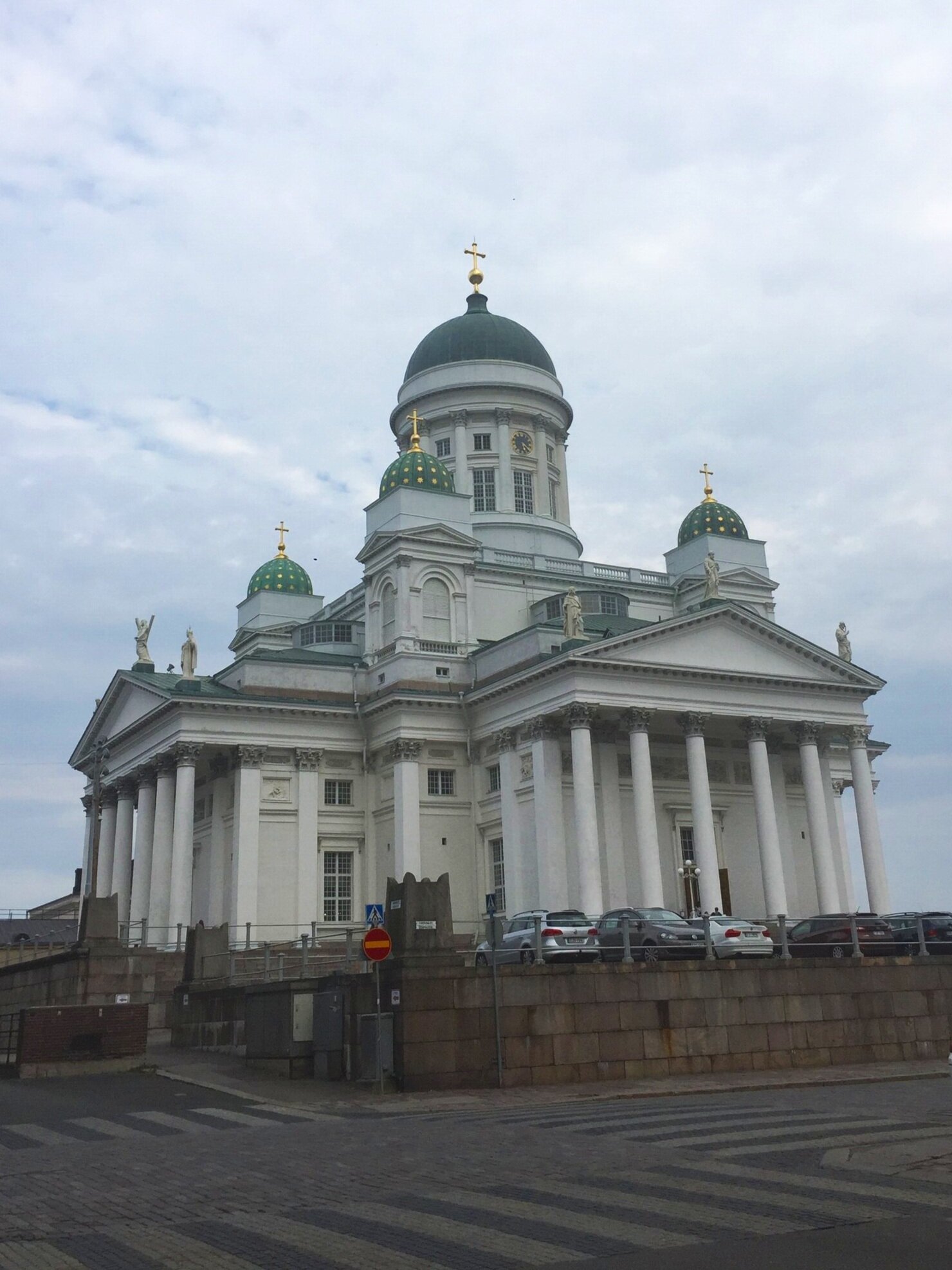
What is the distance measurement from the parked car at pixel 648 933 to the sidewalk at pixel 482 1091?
381 cm

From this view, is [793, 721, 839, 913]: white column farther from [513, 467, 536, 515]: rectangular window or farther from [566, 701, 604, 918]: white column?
[513, 467, 536, 515]: rectangular window

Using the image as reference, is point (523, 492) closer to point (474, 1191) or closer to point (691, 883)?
point (691, 883)

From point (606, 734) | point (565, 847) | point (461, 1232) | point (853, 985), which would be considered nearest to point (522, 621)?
point (606, 734)

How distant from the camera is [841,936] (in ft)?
109

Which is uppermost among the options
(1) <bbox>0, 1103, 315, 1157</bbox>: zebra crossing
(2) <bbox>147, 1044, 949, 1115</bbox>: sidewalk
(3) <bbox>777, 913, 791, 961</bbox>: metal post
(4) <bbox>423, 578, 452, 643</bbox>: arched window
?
(4) <bbox>423, 578, 452, 643</bbox>: arched window

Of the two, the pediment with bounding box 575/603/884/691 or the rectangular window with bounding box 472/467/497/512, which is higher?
the rectangular window with bounding box 472/467/497/512

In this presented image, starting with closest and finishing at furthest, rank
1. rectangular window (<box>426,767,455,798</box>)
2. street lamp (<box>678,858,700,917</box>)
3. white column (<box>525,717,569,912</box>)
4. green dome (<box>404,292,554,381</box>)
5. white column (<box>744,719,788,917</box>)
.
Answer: white column (<box>525,717,569,912</box>), white column (<box>744,719,788,917</box>), street lamp (<box>678,858,700,917</box>), rectangular window (<box>426,767,455,798</box>), green dome (<box>404,292,554,381</box>)

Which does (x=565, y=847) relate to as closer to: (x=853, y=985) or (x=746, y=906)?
(x=746, y=906)

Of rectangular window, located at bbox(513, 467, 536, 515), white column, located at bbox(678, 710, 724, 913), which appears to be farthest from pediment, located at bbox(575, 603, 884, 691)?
rectangular window, located at bbox(513, 467, 536, 515)

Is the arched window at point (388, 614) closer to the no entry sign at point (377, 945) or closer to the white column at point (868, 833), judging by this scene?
the white column at point (868, 833)

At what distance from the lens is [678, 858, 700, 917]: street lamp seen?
163 ft

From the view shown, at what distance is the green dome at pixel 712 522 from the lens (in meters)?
64.5

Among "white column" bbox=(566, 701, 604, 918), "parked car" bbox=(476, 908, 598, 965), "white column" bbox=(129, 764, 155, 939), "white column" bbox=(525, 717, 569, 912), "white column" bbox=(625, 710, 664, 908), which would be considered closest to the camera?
A: "parked car" bbox=(476, 908, 598, 965)

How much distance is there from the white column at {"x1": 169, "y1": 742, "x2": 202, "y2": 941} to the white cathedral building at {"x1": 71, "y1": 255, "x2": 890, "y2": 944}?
0.10 meters
